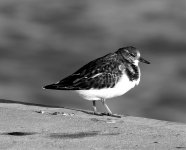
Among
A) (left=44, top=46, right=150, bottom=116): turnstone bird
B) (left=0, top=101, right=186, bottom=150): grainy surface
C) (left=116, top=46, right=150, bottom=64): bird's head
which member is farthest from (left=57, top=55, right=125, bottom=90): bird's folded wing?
(left=0, top=101, right=186, bottom=150): grainy surface

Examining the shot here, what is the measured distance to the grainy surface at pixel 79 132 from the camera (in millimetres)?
6266

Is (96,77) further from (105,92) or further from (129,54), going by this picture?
(129,54)

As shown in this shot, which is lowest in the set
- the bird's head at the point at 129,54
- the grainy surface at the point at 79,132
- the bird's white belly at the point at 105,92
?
the grainy surface at the point at 79,132

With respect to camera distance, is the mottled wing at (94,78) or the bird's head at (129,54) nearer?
the mottled wing at (94,78)

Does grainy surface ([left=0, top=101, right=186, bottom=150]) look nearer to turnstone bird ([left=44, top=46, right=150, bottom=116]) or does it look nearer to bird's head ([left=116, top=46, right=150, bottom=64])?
turnstone bird ([left=44, top=46, right=150, bottom=116])

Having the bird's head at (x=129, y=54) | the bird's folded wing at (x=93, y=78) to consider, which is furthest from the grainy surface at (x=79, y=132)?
the bird's head at (x=129, y=54)

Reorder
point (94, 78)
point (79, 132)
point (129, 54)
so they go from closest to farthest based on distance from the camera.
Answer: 1. point (79, 132)
2. point (94, 78)
3. point (129, 54)

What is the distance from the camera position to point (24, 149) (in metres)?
5.93

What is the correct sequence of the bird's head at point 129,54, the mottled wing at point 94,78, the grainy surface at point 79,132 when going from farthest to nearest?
the bird's head at point 129,54, the mottled wing at point 94,78, the grainy surface at point 79,132

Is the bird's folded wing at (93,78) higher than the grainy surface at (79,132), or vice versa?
the bird's folded wing at (93,78)

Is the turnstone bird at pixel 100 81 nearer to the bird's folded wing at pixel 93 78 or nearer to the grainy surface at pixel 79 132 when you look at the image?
the bird's folded wing at pixel 93 78

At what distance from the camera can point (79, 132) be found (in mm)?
7000

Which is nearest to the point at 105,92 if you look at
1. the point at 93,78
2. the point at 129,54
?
the point at 93,78

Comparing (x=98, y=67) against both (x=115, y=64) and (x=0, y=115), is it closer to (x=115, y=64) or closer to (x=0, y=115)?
(x=115, y=64)
